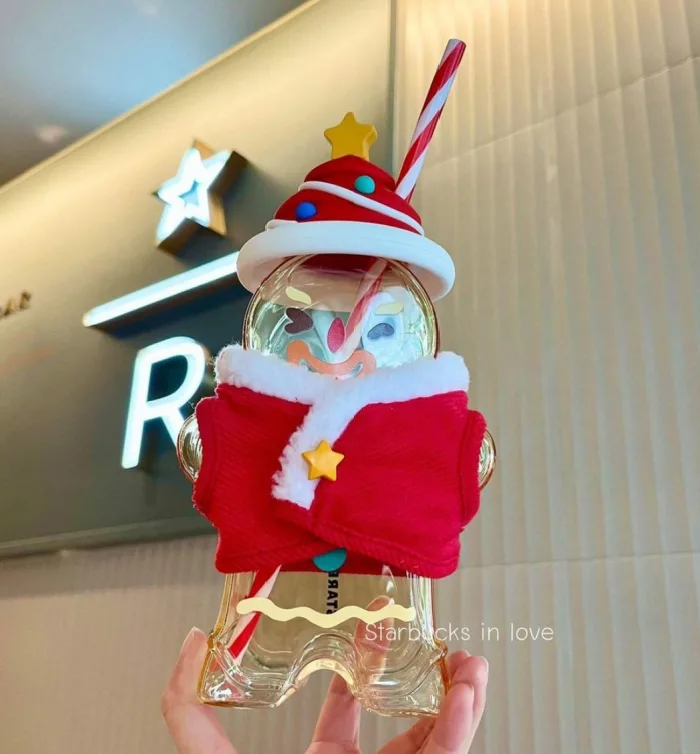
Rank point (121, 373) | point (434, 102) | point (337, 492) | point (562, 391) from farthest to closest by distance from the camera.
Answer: point (121, 373), point (562, 391), point (434, 102), point (337, 492)

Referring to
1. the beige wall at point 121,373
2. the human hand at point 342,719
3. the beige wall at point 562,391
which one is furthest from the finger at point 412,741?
the beige wall at point 121,373

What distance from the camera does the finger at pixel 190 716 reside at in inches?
17.7

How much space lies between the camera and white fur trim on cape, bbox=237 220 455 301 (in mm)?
451

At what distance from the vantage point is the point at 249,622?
430mm

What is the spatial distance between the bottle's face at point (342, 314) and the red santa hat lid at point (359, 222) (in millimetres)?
17

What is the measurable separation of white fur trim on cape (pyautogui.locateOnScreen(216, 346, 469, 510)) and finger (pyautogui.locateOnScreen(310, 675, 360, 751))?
26 centimetres

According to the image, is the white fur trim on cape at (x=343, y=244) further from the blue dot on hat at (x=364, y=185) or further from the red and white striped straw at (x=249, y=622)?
the red and white striped straw at (x=249, y=622)

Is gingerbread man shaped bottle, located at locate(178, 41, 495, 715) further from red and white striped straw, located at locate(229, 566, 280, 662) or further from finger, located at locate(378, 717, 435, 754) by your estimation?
finger, located at locate(378, 717, 435, 754)

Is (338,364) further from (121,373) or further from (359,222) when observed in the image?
(121,373)

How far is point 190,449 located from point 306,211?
19cm

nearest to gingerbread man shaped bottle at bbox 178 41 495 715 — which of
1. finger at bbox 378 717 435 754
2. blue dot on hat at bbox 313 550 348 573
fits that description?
blue dot on hat at bbox 313 550 348 573

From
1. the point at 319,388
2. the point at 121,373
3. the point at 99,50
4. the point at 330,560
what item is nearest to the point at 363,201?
the point at 319,388

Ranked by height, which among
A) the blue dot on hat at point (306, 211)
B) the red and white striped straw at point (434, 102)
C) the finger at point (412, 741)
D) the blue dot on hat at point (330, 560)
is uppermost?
the red and white striped straw at point (434, 102)

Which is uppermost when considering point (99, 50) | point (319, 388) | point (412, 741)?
point (99, 50)
